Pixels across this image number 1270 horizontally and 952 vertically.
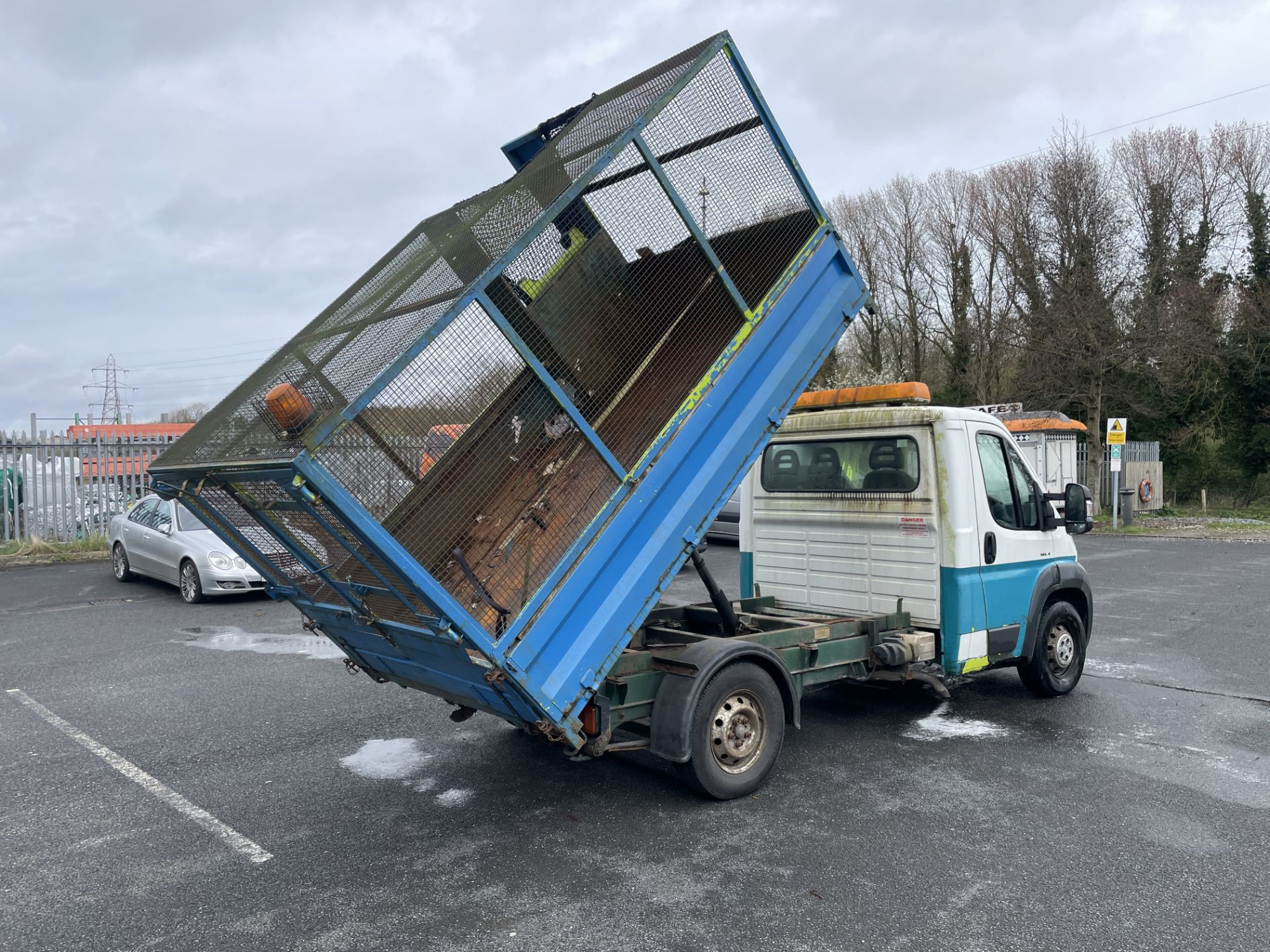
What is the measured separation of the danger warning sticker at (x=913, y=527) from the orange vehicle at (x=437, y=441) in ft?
11.0

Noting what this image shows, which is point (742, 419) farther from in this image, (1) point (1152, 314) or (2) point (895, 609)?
(1) point (1152, 314)

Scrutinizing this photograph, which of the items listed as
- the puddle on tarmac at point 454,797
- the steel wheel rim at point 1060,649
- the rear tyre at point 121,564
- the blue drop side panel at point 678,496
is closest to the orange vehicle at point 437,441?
the blue drop side panel at point 678,496

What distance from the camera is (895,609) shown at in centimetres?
598

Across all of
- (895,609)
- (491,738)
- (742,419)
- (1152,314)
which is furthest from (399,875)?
(1152,314)

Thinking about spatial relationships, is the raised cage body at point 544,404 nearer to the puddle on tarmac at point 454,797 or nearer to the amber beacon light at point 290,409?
the amber beacon light at point 290,409

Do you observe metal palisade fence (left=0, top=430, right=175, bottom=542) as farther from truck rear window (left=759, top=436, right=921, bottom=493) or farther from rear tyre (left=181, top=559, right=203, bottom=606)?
truck rear window (left=759, top=436, right=921, bottom=493)

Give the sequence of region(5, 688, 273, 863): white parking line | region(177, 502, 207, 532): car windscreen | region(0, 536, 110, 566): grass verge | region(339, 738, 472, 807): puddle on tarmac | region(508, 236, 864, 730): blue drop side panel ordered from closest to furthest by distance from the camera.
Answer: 1. region(508, 236, 864, 730): blue drop side panel
2. region(5, 688, 273, 863): white parking line
3. region(339, 738, 472, 807): puddle on tarmac
4. region(177, 502, 207, 532): car windscreen
5. region(0, 536, 110, 566): grass verge

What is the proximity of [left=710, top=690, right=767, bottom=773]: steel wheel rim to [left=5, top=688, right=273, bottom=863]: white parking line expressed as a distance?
7.22 ft

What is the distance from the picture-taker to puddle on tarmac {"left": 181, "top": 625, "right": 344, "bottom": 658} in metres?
8.71

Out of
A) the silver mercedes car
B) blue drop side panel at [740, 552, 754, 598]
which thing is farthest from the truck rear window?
the silver mercedes car

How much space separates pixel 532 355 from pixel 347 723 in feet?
11.9

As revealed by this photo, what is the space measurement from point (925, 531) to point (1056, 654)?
1.77 meters

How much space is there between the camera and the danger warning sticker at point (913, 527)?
5.86 m

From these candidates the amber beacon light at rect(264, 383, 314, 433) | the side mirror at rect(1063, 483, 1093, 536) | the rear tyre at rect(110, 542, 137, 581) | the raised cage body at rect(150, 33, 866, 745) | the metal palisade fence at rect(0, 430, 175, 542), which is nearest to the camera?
the amber beacon light at rect(264, 383, 314, 433)
